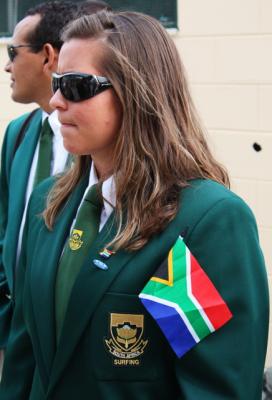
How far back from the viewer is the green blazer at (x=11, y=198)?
2939mm

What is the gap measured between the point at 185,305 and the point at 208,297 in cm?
6

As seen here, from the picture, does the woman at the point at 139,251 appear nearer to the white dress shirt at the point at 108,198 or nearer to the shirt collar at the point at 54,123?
the white dress shirt at the point at 108,198

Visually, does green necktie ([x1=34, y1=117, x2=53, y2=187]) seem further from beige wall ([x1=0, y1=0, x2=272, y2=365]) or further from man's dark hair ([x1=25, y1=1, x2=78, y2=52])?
beige wall ([x1=0, y1=0, x2=272, y2=365])

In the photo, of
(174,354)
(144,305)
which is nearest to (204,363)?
(174,354)

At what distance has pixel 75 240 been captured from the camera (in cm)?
192

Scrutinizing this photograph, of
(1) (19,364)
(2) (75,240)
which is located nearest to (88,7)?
(2) (75,240)

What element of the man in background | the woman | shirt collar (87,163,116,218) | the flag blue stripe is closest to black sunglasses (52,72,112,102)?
the woman

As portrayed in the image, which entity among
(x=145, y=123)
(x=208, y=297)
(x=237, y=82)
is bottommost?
(x=237, y=82)

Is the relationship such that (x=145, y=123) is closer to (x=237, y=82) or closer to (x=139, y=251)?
(x=139, y=251)

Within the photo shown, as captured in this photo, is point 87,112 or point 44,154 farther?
point 44,154

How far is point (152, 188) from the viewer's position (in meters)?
1.85

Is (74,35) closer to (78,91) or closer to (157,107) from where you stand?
(78,91)

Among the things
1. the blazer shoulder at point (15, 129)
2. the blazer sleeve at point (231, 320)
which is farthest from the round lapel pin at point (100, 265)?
the blazer shoulder at point (15, 129)

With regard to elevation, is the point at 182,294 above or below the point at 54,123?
above
